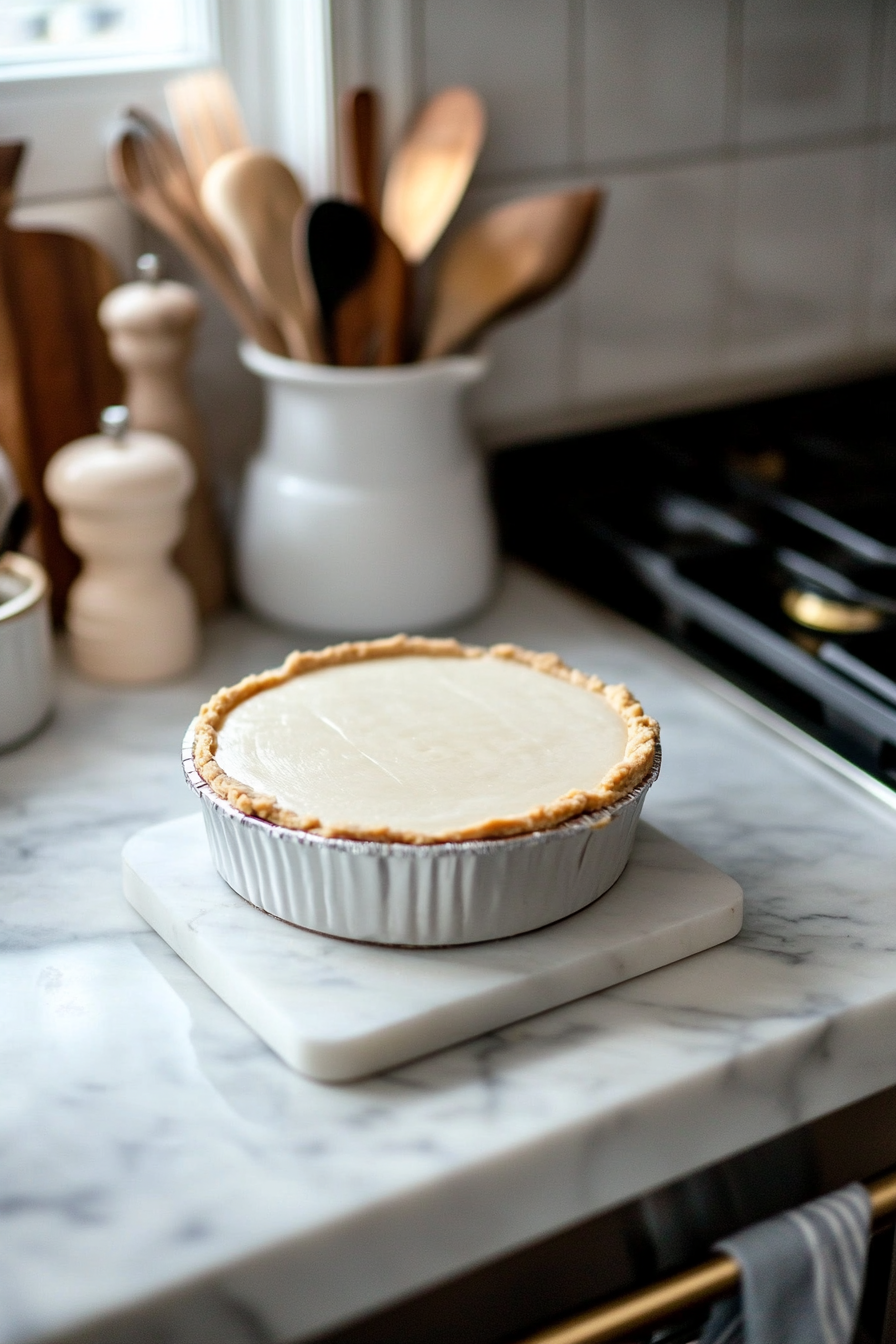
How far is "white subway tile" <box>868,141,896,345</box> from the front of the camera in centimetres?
126

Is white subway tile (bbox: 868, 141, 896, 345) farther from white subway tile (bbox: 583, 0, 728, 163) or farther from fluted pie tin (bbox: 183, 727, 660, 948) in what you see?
fluted pie tin (bbox: 183, 727, 660, 948)

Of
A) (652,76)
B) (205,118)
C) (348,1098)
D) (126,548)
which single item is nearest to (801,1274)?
(348,1098)

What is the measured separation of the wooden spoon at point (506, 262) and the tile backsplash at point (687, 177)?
145 mm

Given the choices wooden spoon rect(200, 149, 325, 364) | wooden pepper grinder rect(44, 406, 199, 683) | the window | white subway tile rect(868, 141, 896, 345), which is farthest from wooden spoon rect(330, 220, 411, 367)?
white subway tile rect(868, 141, 896, 345)

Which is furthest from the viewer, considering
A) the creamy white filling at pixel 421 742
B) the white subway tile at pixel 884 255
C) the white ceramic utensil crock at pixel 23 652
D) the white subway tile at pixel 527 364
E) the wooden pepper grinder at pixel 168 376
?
the white subway tile at pixel 884 255

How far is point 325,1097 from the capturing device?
21.7 inches

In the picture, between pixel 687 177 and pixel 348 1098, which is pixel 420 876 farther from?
pixel 687 177

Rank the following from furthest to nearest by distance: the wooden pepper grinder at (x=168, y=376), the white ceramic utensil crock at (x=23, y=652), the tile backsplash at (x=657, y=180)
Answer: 1. the tile backsplash at (x=657, y=180)
2. the wooden pepper grinder at (x=168, y=376)
3. the white ceramic utensil crock at (x=23, y=652)

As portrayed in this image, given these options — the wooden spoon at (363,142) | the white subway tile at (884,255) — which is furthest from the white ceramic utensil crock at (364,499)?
the white subway tile at (884,255)

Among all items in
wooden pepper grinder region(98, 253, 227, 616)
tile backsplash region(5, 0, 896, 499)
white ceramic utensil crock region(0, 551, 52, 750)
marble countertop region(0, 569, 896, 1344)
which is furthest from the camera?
tile backsplash region(5, 0, 896, 499)

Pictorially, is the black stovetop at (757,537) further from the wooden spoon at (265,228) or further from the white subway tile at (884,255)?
the wooden spoon at (265,228)

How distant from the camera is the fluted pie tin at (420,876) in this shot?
0.58 meters

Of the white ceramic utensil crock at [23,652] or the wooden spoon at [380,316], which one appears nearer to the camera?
the white ceramic utensil crock at [23,652]

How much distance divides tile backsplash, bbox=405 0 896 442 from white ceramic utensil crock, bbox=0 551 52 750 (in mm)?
447
